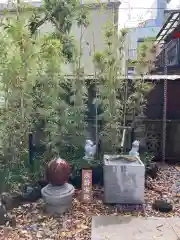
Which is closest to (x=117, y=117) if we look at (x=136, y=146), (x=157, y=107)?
(x=136, y=146)

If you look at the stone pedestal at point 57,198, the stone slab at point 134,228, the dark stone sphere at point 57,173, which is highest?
the dark stone sphere at point 57,173

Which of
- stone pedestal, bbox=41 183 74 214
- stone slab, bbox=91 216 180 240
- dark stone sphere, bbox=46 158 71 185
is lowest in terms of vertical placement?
stone slab, bbox=91 216 180 240

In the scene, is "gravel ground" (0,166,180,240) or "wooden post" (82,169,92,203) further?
"wooden post" (82,169,92,203)

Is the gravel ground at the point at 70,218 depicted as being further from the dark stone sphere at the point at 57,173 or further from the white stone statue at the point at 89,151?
the white stone statue at the point at 89,151

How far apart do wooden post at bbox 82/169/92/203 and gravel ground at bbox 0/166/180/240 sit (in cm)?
8

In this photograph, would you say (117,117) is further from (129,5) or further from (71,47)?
(129,5)

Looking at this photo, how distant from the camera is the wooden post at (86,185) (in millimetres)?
3303

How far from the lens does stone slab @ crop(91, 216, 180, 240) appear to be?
8.58ft

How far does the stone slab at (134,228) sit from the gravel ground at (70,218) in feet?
0.36

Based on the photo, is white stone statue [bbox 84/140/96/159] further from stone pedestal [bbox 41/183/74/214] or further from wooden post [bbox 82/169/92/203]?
stone pedestal [bbox 41/183/74/214]

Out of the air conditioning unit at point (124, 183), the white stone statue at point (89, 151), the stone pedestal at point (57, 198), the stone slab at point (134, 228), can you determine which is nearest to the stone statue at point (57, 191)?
the stone pedestal at point (57, 198)

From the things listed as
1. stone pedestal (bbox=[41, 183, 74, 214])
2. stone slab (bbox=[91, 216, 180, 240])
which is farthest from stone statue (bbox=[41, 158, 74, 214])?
stone slab (bbox=[91, 216, 180, 240])

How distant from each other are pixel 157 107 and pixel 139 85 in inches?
31.2

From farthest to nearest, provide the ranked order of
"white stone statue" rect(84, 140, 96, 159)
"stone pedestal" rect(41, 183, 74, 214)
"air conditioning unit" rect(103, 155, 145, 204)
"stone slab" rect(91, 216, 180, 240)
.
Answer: "white stone statue" rect(84, 140, 96, 159)
"air conditioning unit" rect(103, 155, 145, 204)
"stone pedestal" rect(41, 183, 74, 214)
"stone slab" rect(91, 216, 180, 240)
